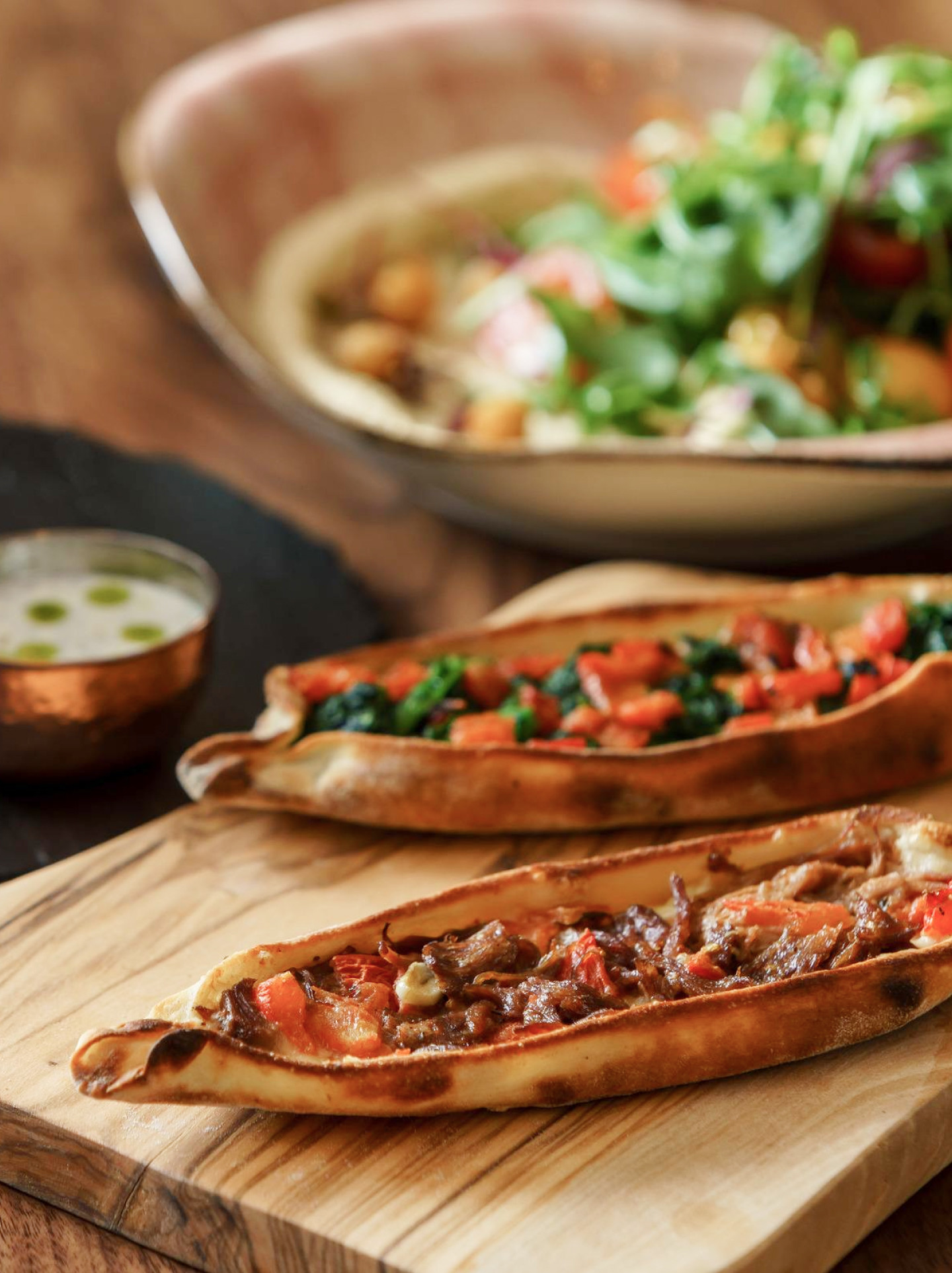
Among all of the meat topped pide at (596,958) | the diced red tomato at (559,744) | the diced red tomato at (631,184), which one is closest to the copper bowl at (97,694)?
the diced red tomato at (559,744)

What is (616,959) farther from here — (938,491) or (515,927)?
(938,491)

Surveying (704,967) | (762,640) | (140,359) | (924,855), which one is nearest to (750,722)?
(762,640)

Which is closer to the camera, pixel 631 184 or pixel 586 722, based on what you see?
pixel 586 722

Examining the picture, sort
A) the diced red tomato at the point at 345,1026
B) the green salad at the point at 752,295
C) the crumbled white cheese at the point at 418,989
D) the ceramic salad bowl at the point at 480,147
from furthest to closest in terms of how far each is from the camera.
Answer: the green salad at the point at 752,295
the ceramic salad bowl at the point at 480,147
the crumbled white cheese at the point at 418,989
the diced red tomato at the point at 345,1026

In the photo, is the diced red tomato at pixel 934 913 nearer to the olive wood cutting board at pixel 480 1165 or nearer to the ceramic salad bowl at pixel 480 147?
the olive wood cutting board at pixel 480 1165

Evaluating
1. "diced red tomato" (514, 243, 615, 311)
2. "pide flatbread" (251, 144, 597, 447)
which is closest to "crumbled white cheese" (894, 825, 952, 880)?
"pide flatbread" (251, 144, 597, 447)

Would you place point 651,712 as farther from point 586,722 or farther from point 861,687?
point 861,687

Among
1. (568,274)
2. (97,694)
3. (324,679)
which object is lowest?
(324,679)
